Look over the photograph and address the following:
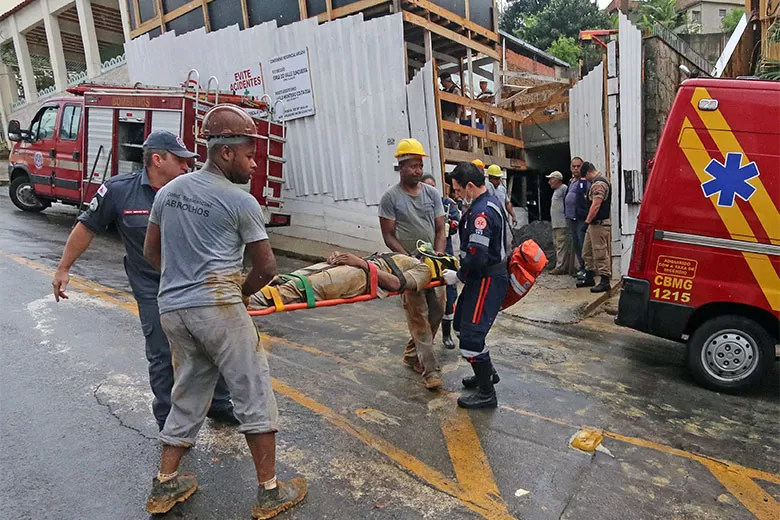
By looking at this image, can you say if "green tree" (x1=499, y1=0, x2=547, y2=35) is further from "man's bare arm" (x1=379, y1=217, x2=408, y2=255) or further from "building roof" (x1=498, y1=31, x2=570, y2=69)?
"man's bare arm" (x1=379, y1=217, x2=408, y2=255)

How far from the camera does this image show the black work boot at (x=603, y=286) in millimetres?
6879

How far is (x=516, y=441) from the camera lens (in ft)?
10.5

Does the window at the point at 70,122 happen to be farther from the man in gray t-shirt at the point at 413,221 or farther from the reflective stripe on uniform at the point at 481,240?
the reflective stripe on uniform at the point at 481,240

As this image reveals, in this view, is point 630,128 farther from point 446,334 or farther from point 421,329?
point 421,329

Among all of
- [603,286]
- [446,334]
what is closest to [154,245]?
[446,334]

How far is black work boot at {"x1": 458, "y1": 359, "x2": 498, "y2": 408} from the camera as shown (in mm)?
3586

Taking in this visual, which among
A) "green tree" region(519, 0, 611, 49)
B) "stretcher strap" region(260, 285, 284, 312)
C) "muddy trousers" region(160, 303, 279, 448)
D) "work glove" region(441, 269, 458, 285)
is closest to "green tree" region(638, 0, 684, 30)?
"green tree" region(519, 0, 611, 49)

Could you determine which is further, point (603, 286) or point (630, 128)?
point (630, 128)

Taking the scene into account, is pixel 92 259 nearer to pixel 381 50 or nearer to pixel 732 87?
pixel 381 50

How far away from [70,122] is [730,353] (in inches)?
395

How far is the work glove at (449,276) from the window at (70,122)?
311 inches

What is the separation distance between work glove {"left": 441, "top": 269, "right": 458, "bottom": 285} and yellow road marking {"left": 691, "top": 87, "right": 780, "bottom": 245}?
2.20m

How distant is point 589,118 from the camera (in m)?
8.52

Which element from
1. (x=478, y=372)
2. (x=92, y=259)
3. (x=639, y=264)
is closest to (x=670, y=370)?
(x=639, y=264)
